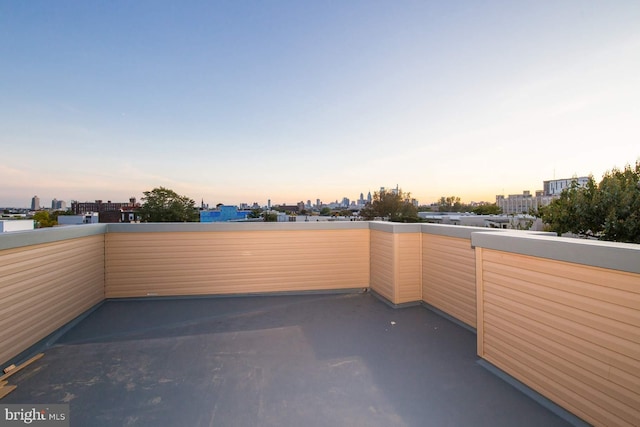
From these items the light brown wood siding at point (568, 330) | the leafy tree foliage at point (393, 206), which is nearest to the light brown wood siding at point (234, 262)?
the light brown wood siding at point (568, 330)

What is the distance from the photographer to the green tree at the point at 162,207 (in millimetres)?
31266

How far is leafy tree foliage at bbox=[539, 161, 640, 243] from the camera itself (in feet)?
12.7

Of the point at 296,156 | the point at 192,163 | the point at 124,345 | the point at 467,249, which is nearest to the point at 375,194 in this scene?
the point at 296,156

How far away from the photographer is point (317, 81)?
7809 millimetres

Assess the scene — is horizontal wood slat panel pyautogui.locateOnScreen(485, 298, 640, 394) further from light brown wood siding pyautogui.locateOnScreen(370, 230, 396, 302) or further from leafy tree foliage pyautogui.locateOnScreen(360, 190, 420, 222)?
leafy tree foliage pyautogui.locateOnScreen(360, 190, 420, 222)

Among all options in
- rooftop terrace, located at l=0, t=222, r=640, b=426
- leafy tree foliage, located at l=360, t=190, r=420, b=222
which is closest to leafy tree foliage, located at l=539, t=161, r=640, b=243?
rooftop terrace, located at l=0, t=222, r=640, b=426

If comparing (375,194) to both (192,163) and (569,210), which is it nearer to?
(192,163)

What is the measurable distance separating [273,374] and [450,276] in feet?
10.5

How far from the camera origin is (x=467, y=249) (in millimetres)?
3721

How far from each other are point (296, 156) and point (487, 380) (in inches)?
410

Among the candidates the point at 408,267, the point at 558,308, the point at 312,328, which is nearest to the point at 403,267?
the point at 408,267

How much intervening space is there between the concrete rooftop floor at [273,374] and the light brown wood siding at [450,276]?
1.08ft

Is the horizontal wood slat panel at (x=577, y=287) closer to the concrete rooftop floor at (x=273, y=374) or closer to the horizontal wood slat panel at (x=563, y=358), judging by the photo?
the horizontal wood slat panel at (x=563, y=358)

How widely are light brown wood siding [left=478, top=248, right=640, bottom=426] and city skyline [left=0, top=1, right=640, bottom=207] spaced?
5185 millimetres
